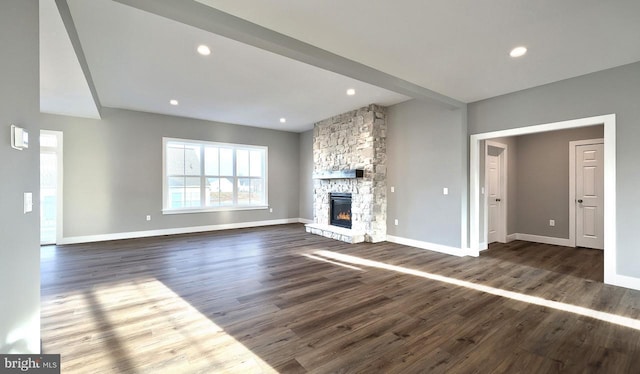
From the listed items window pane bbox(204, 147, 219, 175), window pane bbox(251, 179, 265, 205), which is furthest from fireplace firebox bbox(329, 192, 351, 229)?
window pane bbox(204, 147, 219, 175)

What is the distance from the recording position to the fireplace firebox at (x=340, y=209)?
6301 mm

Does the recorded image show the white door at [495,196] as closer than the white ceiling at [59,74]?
No

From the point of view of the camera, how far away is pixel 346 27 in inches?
99.3

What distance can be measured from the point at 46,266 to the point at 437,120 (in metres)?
6.61

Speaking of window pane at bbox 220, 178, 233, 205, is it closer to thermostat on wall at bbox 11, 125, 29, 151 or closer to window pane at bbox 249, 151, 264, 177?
window pane at bbox 249, 151, 264, 177

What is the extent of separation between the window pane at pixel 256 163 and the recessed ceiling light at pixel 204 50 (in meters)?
4.57

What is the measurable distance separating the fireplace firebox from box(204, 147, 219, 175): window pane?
123 inches

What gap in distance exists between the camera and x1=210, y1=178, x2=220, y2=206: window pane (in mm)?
6957

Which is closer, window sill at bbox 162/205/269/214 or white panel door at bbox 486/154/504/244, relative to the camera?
white panel door at bbox 486/154/504/244

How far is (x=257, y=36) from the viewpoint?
2461 millimetres

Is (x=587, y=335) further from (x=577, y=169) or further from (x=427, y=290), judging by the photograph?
(x=577, y=169)

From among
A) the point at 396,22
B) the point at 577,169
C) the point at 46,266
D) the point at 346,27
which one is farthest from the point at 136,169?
the point at 577,169

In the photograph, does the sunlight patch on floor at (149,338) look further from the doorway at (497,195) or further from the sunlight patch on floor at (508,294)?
the doorway at (497,195)

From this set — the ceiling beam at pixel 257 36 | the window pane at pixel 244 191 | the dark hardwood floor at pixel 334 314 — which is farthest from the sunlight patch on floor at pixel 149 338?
the window pane at pixel 244 191
